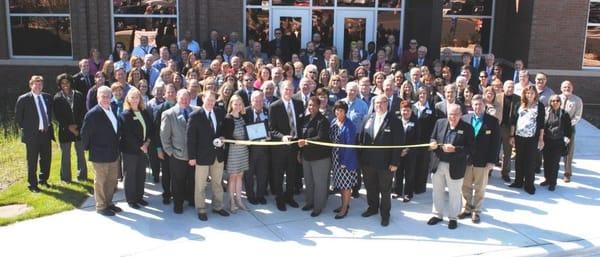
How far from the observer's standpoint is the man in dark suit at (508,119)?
10.5 meters

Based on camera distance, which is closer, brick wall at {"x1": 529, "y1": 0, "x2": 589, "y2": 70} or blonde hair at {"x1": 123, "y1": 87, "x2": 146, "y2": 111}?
blonde hair at {"x1": 123, "y1": 87, "x2": 146, "y2": 111}

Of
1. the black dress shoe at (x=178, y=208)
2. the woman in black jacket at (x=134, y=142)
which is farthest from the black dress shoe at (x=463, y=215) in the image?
the woman in black jacket at (x=134, y=142)

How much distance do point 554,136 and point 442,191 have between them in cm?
271

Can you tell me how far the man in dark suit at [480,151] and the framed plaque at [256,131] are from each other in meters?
2.78

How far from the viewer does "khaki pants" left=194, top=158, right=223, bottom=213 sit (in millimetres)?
8797

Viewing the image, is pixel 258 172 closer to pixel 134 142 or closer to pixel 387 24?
pixel 134 142

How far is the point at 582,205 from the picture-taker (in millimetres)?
9875

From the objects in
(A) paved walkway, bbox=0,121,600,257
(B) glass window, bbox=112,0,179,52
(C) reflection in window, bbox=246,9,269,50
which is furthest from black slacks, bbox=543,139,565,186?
(B) glass window, bbox=112,0,179,52

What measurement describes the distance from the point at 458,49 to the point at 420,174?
34.6ft

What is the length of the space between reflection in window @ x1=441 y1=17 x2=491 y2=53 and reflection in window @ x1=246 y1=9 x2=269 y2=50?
544cm

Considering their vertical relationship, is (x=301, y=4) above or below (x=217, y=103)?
above

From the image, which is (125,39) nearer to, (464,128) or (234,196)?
(234,196)

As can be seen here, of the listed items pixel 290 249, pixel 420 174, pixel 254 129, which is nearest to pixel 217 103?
pixel 254 129

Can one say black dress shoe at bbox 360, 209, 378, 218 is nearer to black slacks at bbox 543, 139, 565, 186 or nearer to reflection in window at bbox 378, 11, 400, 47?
black slacks at bbox 543, 139, 565, 186
